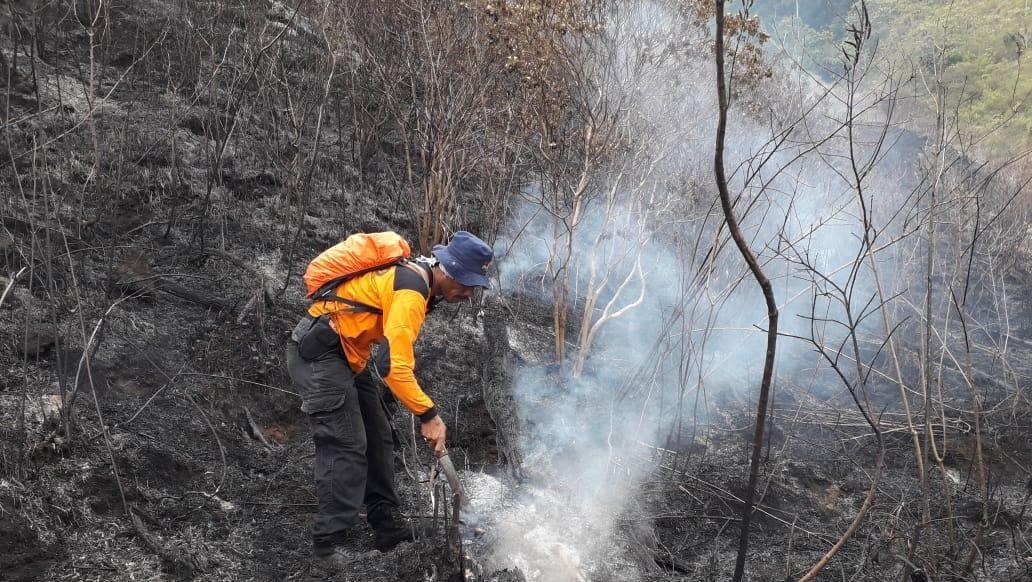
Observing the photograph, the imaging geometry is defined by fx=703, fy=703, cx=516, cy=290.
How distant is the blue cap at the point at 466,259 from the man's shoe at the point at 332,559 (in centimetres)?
144

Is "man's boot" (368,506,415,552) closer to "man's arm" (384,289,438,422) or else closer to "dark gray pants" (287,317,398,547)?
"dark gray pants" (287,317,398,547)

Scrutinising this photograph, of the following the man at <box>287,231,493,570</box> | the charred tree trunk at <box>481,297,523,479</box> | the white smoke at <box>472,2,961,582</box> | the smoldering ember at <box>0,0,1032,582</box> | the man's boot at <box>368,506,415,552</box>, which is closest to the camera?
the man at <box>287,231,493,570</box>

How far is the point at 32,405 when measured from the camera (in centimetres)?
363

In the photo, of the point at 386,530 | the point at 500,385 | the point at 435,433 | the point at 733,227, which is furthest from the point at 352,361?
the point at 500,385

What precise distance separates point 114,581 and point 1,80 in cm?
476

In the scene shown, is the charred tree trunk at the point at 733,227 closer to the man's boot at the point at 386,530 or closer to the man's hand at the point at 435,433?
the man's hand at the point at 435,433

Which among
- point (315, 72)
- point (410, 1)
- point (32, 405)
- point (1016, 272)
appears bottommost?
point (32, 405)

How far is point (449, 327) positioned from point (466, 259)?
3185mm

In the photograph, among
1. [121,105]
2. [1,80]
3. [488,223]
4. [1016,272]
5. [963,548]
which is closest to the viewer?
[963,548]

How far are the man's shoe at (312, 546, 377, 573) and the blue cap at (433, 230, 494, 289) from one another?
144 centimetres

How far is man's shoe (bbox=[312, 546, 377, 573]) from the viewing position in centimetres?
338

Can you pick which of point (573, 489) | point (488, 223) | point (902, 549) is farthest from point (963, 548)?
point (488, 223)

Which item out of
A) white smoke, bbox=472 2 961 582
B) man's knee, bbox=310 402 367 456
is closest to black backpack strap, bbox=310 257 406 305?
man's knee, bbox=310 402 367 456

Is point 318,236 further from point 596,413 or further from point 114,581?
point 114,581
